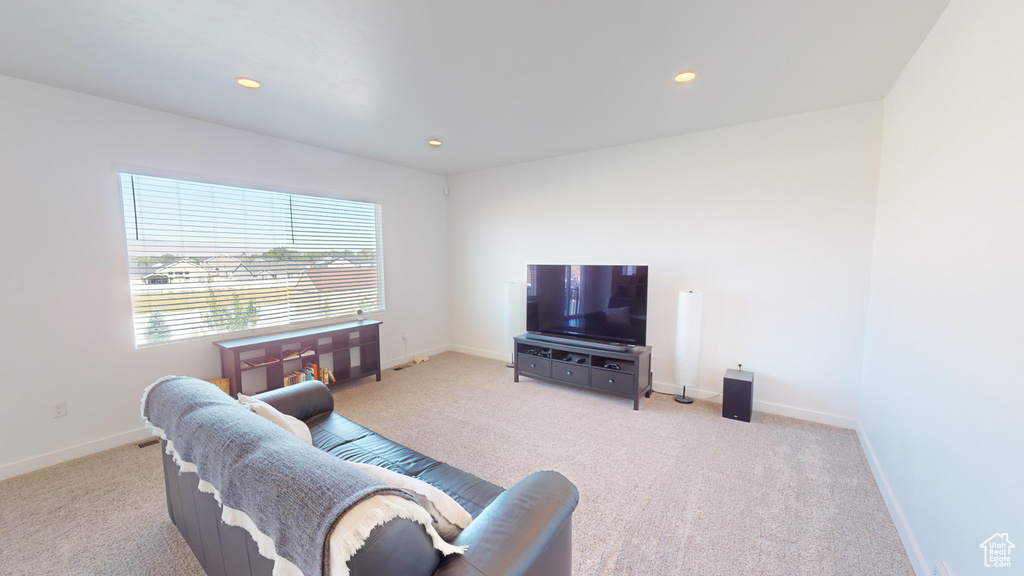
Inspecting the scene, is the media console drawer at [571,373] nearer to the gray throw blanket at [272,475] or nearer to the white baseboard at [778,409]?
the white baseboard at [778,409]

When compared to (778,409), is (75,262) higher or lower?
higher

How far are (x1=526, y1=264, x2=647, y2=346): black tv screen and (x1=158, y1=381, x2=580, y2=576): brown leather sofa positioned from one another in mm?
2434

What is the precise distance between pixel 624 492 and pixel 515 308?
268 centimetres

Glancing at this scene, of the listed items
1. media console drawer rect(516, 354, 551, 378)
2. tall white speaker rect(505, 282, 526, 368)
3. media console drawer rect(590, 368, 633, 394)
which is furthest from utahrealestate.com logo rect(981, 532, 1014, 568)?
tall white speaker rect(505, 282, 526, 368)

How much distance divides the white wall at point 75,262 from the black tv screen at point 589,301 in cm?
320

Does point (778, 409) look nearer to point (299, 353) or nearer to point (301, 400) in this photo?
point (301, 400)

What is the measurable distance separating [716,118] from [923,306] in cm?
208

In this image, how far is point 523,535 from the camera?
Answer: 1095 mm

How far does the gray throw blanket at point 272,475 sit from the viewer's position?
2.88ft

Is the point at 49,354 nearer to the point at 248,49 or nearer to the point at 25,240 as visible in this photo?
the point at 25,240

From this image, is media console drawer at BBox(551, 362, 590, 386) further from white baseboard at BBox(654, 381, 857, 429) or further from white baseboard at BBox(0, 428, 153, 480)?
white baseboard at BBox(0, 428, 153, 480)

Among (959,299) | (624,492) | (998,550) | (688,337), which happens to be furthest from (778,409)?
(998,550)

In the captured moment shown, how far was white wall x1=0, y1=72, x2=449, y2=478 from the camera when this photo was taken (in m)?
2.46

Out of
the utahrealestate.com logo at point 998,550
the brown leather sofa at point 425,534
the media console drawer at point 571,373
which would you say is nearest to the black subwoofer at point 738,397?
the media console drawer at point 571,373
